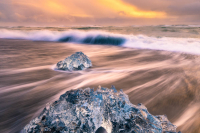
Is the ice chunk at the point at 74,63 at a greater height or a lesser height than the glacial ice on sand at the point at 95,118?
greater

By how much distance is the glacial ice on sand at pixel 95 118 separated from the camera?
0.99 m

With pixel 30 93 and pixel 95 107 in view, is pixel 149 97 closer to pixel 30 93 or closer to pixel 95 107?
pixel 95 107

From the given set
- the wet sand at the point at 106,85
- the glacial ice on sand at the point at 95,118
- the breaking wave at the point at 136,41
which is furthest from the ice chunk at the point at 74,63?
the breaking wave at the point at 136,41

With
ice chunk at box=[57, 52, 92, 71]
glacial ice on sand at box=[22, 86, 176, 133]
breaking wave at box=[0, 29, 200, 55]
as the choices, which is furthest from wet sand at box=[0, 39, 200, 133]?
breaking wave at box=[0, 29, 200, 55]

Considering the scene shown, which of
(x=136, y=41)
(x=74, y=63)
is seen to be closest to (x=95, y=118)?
(x=74, y=63)

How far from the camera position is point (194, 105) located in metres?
1.84

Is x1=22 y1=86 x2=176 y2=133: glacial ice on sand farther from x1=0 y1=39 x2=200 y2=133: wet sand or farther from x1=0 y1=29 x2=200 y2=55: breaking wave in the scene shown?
x1=0 y1=29 x2=200 y2=55: breaking wave

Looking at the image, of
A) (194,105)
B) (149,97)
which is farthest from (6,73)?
(194,105)

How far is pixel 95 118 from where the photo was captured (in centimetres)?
102

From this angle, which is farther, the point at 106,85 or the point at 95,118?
the point at 106,85

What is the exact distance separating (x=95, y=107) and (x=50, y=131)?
0.39 meters

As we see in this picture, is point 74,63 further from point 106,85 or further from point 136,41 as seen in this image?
point 136,41

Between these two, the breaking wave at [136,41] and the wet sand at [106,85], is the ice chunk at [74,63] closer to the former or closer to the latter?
the wet sand at [106,85]

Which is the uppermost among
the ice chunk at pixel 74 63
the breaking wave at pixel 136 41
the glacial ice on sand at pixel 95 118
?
the breaking wave at pixel 136 41
